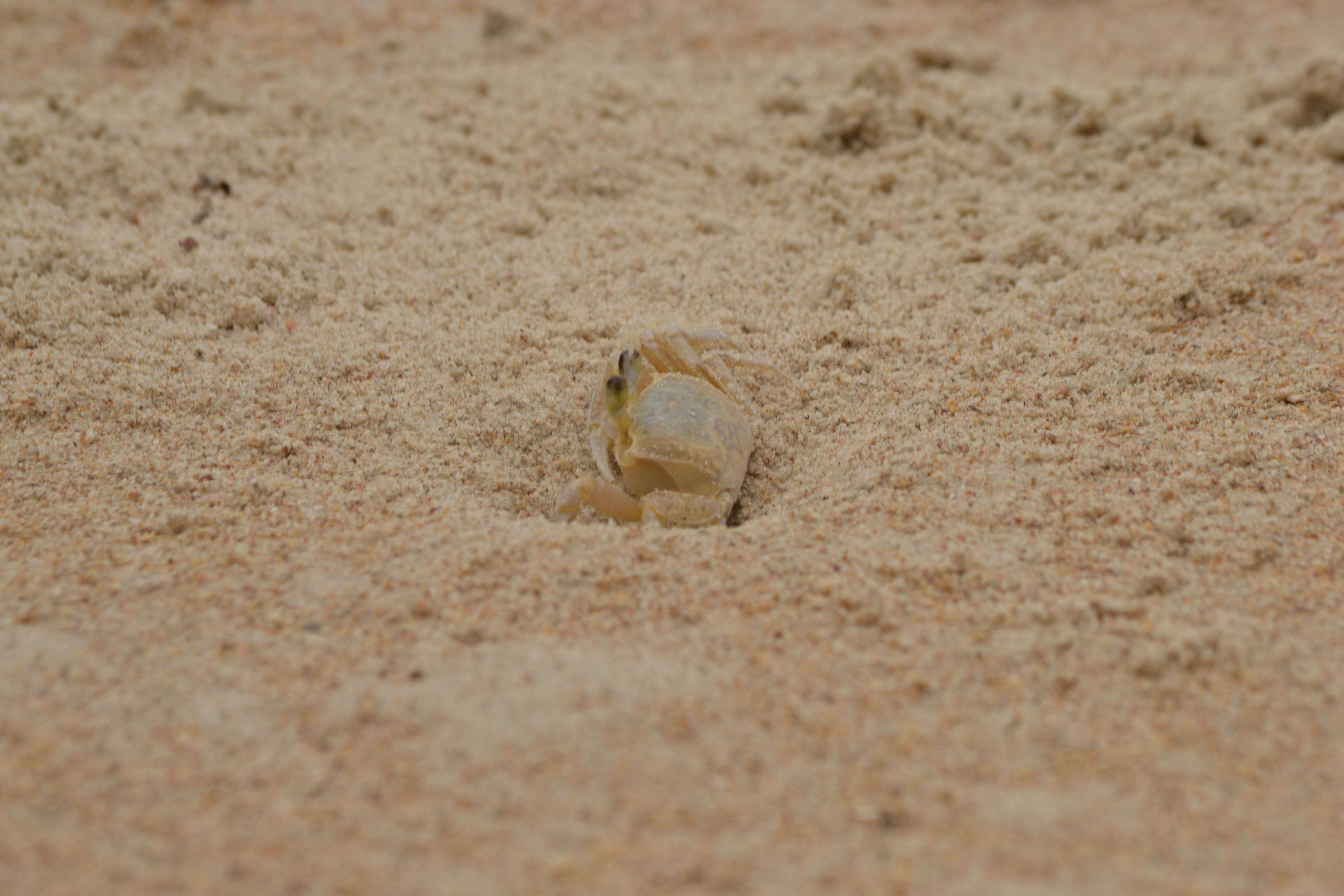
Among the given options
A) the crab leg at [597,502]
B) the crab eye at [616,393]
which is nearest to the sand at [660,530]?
the crab leg at [597,502]

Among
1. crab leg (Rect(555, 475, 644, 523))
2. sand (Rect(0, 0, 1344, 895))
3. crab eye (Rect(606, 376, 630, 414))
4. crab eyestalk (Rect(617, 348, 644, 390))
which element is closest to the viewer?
sand (Rect(0, 0, 1344, 895))

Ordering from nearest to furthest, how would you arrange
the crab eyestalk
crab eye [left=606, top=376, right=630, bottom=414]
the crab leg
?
the crab leg < crab eye [left=606, top=376, right=630, bottom=414] < the crab eyestalk

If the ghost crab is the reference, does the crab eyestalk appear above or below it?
above

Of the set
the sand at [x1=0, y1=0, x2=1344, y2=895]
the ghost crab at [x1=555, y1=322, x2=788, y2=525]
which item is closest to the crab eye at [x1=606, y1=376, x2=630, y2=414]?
the ghost crab at [x1=555, y1=322, x2=788, y2=525]

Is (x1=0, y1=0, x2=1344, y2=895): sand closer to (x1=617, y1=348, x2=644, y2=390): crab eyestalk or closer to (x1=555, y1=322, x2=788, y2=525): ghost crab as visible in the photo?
(x1=555, y1=322, x2=788, y2=525): ghost crab

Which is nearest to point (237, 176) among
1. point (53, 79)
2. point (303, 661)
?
point (53, 79)

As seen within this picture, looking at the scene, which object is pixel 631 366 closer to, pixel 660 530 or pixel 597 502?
pixel 597 502

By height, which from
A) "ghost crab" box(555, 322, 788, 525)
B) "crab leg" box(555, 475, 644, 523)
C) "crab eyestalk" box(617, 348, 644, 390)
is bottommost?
"crab leg" box(555, 475, 644, 523)

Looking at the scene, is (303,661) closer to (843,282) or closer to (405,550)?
(405,550)
